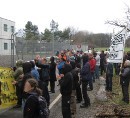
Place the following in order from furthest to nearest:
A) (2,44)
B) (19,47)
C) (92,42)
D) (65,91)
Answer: (92,42) < (19,47) < (2,44) < (65,91)

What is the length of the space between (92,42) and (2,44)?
243 feet

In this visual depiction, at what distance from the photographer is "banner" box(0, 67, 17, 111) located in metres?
11.1

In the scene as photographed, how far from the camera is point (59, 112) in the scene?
12.4 meters

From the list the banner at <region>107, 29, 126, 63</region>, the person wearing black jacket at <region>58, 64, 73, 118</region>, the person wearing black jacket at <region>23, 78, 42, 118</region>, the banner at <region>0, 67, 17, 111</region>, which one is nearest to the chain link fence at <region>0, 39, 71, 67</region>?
the banner at <region>0, 67, 17, 111</region>

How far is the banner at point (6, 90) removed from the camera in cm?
1112

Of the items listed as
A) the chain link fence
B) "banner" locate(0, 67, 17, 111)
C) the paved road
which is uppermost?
the chain link fence

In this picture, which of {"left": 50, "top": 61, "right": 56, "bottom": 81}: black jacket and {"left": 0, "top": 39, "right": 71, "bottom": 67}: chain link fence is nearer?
{"left": 50, "top": 61, "right": 56, "bottom": 81}: black jacket

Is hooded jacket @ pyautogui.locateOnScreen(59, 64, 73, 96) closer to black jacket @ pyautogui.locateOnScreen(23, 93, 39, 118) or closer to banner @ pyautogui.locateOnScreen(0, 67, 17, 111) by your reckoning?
banner @ pyautogui.locateOnScreen(0, 67, 17, 111)

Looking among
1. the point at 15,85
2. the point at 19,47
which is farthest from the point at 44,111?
the point at 19,47

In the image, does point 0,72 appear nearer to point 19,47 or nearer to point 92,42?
point 19,47

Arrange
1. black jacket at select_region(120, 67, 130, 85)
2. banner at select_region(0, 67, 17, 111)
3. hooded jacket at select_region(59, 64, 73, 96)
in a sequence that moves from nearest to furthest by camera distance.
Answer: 1. hooded jacket at select_region(59, 64, 73, 96)
2. banner at select_region(0, 67, 17, 111)
3. black jacket at select_region(120, 67, 130, 85)

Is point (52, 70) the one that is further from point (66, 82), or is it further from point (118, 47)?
point (66, 82)

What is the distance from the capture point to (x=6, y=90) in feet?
37.4

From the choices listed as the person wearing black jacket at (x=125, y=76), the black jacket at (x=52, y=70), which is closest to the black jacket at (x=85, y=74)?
the person wearing black jacket at (x=125, y=76)
